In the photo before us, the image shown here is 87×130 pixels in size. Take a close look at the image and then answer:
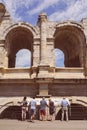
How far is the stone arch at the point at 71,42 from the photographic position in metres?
23.6

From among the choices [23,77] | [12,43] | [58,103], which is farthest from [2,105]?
[12,43]

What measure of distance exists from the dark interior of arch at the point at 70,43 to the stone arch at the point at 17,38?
7.33ft

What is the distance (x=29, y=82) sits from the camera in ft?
72.2

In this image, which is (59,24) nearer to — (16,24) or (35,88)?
(16,24)

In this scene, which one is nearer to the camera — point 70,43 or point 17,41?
point 17,41

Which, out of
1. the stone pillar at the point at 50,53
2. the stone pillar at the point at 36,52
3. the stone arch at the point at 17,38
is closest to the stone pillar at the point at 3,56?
the stone arch at the point at 17,38

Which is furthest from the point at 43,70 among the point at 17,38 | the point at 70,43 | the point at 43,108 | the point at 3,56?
the point at 70,43

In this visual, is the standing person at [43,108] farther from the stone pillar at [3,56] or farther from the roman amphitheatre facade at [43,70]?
the stone pillar at [3,56]

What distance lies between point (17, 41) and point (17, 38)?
533 mm

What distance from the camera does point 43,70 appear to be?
22.1 metres

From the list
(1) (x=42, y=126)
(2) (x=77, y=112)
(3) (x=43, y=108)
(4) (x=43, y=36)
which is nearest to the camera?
(1) (x=42, y=126)

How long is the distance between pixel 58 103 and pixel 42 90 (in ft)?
5.25

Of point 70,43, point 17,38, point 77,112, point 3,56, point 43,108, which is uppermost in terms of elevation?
point 17,38

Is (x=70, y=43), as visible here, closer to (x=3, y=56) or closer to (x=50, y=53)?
(x=50, y=53)
